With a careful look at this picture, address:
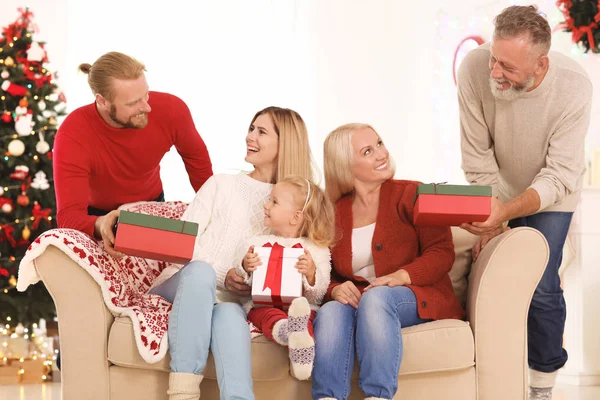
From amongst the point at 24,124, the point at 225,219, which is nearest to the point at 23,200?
the point at 24,124

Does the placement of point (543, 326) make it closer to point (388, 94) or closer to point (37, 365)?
point (37, 365)

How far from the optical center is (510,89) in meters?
2.85

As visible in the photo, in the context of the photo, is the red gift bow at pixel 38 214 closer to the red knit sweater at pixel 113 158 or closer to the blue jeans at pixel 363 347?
the red knit sweater at pixel 113 158

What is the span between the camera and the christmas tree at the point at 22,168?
4.51m

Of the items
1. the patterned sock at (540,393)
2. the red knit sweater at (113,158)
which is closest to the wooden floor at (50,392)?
the patterned sock at (540,393)

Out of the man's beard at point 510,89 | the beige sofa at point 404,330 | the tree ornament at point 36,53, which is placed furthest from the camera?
the tree ornament at point 36,53

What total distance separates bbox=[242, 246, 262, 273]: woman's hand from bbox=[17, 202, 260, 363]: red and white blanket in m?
0.19

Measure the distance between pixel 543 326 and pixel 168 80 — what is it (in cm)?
351

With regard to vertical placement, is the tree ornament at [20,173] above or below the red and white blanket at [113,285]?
above

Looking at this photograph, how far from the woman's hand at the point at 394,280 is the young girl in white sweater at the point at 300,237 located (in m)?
0.19

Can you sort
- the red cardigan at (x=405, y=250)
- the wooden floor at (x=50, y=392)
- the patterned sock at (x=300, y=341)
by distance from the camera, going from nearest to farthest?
the patterned sock at (x=300, y=341) → the red cardigan at (x=405, y=250) → the wooden floor at (x=50, y=392)

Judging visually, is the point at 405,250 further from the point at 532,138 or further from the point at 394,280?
the point at 532,138

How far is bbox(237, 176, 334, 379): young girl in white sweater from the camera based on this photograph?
2641mm

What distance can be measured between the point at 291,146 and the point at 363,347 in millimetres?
916
